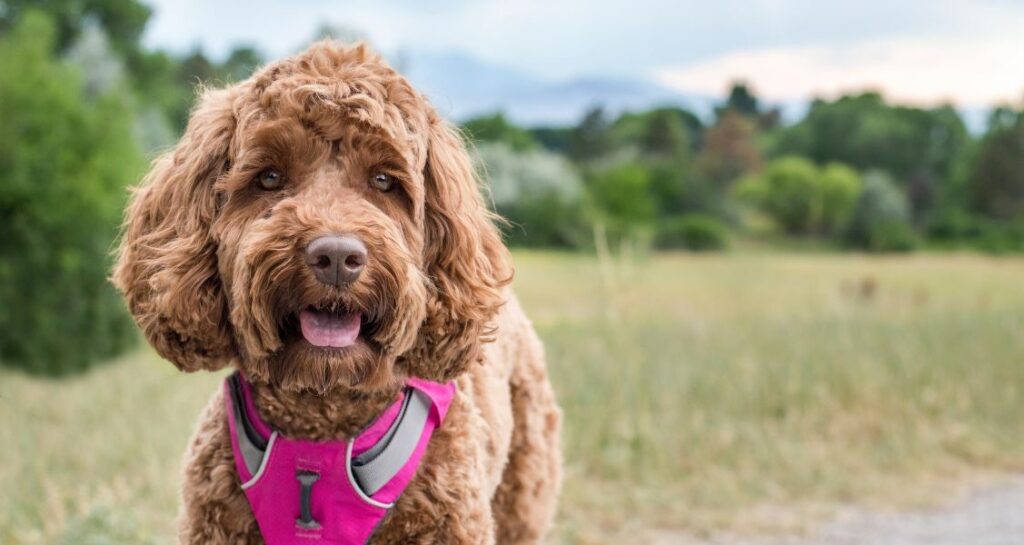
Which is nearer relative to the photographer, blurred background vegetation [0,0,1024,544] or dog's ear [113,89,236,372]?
dog's ear [113,89,236,372]

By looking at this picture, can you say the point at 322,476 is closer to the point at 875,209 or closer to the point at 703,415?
the point at 703,415

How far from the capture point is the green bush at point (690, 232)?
21.5 meters

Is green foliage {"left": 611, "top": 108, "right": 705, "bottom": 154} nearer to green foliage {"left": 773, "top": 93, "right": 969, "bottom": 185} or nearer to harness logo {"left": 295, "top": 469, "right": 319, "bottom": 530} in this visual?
green foliage {"left": 773, "top": 93, "right": 969, "bottom": 185}

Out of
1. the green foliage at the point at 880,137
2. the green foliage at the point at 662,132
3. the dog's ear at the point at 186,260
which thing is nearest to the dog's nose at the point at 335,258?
the dog's ear at the point at 186,260

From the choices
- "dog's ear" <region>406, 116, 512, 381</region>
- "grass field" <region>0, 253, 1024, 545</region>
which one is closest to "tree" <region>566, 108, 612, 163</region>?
"grass field" <region>0, 253, 1024, 545</region>

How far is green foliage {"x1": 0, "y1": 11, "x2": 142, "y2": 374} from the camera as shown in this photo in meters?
17.9

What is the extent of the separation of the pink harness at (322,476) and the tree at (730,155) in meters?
29.1

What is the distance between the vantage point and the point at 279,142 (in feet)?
9.19

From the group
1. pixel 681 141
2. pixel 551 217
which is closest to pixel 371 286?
pixel 551 217

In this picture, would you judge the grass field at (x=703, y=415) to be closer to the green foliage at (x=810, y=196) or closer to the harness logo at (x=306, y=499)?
the harness logo at (x=306, y=499)

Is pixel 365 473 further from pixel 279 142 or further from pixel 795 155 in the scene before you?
pixel 795 155

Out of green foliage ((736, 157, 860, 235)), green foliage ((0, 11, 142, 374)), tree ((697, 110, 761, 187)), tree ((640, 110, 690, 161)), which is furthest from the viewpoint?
tree ((640, 110, 690, 161))

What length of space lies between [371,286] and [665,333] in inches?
276

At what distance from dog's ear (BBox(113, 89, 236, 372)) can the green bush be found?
17.3m
